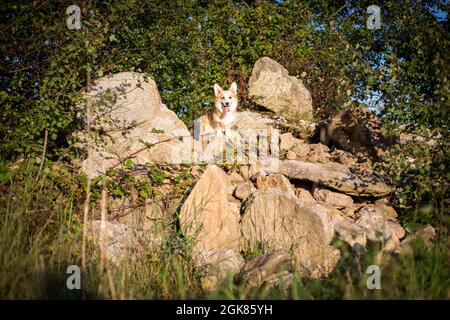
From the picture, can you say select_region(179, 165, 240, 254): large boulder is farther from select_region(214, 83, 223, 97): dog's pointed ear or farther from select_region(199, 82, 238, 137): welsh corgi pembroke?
select_region(214, 83, 223, 97): dog's pointed ear

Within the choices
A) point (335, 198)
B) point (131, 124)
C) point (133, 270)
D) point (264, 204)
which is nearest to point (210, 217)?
point (264, 204)

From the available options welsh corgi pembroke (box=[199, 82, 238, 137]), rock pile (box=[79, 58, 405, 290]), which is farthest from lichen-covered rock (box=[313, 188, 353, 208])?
welsh corgi pembroke (box=[199, 82, 238, 137])

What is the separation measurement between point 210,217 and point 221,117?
353 centimetres

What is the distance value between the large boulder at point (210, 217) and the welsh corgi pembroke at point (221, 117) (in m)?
2.79

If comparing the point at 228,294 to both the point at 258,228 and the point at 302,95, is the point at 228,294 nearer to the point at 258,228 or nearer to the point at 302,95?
the point at 258,228

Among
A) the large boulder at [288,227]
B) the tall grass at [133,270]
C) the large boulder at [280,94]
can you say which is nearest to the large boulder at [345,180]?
the large boulder at [288,227]

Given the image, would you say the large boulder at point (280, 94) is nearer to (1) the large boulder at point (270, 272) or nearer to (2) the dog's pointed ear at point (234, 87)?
(2) the dog's pointed ear at point (234, 87)

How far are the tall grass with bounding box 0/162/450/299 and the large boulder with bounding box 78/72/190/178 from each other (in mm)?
1459

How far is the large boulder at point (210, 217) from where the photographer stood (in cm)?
370

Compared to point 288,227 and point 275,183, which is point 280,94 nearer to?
point 275,183

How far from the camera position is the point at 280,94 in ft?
24.1

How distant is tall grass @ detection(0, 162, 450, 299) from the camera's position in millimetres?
2396

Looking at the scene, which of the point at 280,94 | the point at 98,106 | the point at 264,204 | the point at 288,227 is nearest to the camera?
the point at 288,227

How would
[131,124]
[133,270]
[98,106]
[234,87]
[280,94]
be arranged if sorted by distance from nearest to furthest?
[133,270], [98,106], [131,124], [280,94], [234,87]
